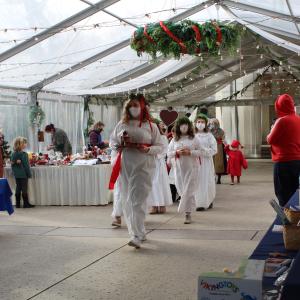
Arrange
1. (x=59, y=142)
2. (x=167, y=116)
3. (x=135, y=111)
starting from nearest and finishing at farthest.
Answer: (x=135, y=111), (x=167, y=116), (x=59, y=142)

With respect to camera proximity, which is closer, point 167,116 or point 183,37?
point 183,37

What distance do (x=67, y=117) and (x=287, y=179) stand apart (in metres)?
13.8

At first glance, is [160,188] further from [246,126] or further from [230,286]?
[246,126]

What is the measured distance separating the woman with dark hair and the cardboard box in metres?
5.73

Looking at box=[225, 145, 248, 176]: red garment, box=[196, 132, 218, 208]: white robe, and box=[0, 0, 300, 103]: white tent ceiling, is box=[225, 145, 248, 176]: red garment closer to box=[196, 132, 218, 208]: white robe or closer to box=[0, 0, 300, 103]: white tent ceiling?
box=[0, 0, 300, 103]: white tent ceiling

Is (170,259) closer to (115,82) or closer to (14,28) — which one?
(14,28)

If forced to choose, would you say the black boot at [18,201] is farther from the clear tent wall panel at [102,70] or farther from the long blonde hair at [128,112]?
the clear tent wall panel at [102,70]

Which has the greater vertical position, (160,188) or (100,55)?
(100,55)

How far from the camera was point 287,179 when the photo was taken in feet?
19.4

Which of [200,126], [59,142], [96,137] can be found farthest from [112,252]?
[96,137]

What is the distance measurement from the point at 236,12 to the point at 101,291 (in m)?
9.44

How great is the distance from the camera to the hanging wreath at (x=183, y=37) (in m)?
9.03

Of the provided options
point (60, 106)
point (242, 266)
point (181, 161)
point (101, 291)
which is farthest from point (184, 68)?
point (242, 266)

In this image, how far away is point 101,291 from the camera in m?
4.61
